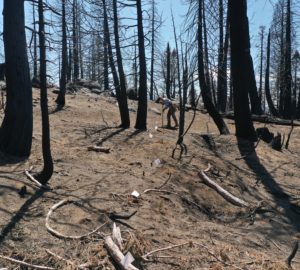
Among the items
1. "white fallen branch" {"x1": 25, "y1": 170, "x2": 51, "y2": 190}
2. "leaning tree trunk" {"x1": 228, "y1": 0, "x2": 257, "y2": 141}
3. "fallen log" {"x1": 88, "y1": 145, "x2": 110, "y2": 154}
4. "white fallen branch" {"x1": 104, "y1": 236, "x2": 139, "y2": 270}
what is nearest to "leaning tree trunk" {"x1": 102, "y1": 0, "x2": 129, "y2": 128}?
"leaning tree trunk" {"x1": 228, "y1": 0, "x2": 257, "y2": 141}

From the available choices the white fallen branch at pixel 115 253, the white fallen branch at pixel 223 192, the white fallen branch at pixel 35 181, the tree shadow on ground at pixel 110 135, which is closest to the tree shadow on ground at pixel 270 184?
the white fallen branch at pixel 223 192

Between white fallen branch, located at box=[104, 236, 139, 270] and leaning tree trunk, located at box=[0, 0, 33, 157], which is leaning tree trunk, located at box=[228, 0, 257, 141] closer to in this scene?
leaning tree trunk, located at box=[0, 0, 33, 157]

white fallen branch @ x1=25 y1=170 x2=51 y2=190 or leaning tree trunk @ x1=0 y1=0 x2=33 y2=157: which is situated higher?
leaning tree trunk @ x1=0 y1=0 x2=33 y2=157

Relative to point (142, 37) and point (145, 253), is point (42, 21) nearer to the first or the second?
point (145, 253)

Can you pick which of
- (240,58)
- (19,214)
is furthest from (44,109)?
(240,58)

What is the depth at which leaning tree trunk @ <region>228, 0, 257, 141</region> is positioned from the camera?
13.8 meters

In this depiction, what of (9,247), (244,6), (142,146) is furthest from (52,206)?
(244,6)

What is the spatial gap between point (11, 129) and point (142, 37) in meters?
6.95

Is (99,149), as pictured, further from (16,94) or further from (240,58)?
(240,58)

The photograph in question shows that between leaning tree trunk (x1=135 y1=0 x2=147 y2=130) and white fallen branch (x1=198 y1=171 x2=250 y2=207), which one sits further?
leaning tree trunk (x1=135 y1=0 x2=147 y2=130)

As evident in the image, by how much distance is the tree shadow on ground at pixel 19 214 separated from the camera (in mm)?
6273

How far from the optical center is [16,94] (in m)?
9.73

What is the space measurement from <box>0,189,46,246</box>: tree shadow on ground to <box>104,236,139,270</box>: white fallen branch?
4.23ft

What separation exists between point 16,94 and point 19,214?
3600 mm
